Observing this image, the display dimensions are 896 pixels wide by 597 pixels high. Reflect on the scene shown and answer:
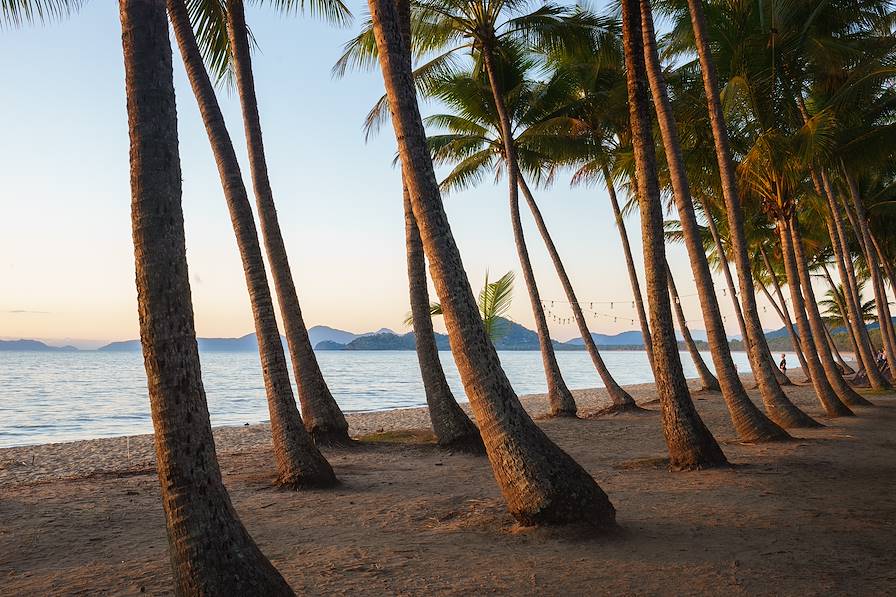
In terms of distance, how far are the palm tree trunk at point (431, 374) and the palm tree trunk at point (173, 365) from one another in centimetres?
686

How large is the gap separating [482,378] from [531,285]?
11.8 meters

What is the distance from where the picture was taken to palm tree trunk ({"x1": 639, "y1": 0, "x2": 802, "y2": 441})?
9.95 metres

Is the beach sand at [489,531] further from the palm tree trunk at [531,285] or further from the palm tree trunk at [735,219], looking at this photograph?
the palm tree trunk at [531,285]

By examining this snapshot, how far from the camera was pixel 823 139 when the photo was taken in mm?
14219

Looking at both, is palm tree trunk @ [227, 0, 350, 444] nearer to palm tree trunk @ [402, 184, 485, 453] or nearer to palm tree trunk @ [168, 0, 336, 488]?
palm tree trunk @ [402, 184, 485, 453]

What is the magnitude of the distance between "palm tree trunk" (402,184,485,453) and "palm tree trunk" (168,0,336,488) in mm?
2752

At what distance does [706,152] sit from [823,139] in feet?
14.9

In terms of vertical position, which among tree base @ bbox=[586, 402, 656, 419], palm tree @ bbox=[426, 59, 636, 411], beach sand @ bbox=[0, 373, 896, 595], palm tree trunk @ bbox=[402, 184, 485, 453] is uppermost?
palm tree @ bbox=[426, 59, 636, 411]

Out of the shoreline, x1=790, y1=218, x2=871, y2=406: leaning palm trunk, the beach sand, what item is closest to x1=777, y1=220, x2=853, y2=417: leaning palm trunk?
x1=790, y1=218, x2=871, y2=406: leaning palm trunk

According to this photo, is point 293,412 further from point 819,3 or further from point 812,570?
point 819,3

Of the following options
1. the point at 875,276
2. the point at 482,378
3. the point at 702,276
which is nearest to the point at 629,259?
the point at 875,276

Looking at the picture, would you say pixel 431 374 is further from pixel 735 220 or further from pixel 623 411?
pixel 623 411

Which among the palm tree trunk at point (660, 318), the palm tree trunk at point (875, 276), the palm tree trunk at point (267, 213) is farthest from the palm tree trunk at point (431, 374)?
the palm tree trunk at point (875, 276)

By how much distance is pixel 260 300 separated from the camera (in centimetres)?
857
